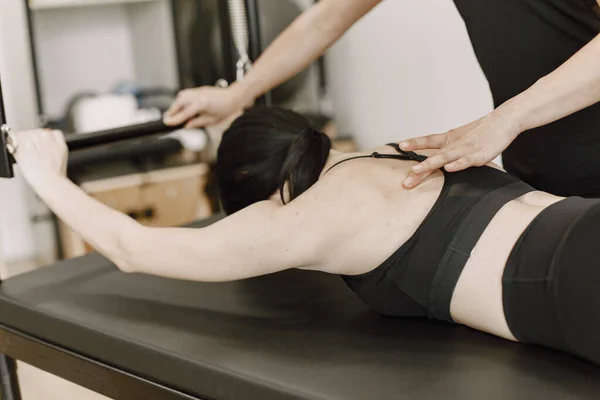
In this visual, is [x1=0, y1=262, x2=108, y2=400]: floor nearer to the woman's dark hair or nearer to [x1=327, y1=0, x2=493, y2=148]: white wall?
the woman's dark hair

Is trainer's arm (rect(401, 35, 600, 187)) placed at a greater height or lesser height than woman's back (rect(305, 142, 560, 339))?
greater

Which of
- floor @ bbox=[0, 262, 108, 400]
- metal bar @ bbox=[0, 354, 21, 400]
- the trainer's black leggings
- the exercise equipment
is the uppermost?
the exercise equipment

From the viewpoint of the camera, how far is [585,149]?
1.74 metres

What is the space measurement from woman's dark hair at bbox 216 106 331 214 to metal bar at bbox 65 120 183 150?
439 mm

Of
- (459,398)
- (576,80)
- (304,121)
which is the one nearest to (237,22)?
(304,121)

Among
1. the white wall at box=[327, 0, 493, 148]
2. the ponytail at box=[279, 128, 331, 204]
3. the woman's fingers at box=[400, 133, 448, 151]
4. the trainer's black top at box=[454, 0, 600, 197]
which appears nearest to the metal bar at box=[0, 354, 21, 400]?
the ponytail at box=[279, 128, 331, 204]

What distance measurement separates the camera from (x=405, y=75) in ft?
11.6

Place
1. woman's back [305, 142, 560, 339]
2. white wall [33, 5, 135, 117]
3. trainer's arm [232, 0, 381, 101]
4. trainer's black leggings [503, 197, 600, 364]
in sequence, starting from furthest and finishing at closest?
white wall [33, 5, 135, 117] < trainer's arm [232, 0, 381, 101] < woman's back [305, 142, 560, 339] < trainer's black leggings [503, 197, 600, 364]

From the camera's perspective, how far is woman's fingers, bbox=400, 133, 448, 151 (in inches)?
56.4

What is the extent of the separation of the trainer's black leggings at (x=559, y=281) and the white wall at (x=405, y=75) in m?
1.97

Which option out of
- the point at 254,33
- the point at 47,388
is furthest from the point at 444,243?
the point at 47,388

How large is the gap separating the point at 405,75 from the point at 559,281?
239 centimetres

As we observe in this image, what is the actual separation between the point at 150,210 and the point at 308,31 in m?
1.69

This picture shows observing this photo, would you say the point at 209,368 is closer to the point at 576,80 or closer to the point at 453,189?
the point at 453,189
